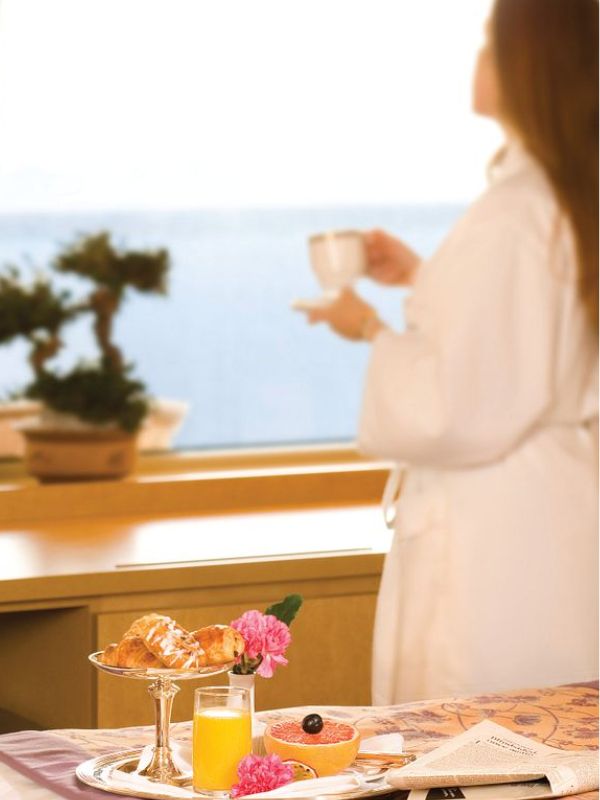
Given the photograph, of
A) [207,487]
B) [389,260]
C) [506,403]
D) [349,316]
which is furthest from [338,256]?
[207,487]

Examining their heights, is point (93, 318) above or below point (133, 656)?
above

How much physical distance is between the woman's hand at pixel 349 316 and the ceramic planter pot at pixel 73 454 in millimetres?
1046

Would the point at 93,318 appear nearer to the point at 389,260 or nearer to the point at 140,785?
the point at 389,260

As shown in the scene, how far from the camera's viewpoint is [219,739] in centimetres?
116

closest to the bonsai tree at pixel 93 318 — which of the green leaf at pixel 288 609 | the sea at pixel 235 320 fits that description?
the sea at pixel 235 320

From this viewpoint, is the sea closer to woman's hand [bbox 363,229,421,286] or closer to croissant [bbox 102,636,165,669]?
woman's hand [bbox 363,229,421,286]

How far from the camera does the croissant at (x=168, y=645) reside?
1.18 metres

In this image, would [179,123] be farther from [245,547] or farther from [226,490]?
[245,547]

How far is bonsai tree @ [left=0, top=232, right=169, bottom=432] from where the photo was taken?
2.82 meters

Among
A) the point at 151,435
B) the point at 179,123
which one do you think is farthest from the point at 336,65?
the point at 151,435

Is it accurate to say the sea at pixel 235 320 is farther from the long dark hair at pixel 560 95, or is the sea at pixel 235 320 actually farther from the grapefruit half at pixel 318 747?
the grapefruit half at pixel 318 747

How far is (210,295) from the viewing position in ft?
9.87

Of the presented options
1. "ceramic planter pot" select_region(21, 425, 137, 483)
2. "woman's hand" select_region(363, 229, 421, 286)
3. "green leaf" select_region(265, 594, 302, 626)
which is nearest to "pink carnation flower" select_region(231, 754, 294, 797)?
"green leaf" select_region(265, 594, 302, 626)

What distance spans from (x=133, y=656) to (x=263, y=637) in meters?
0.12
